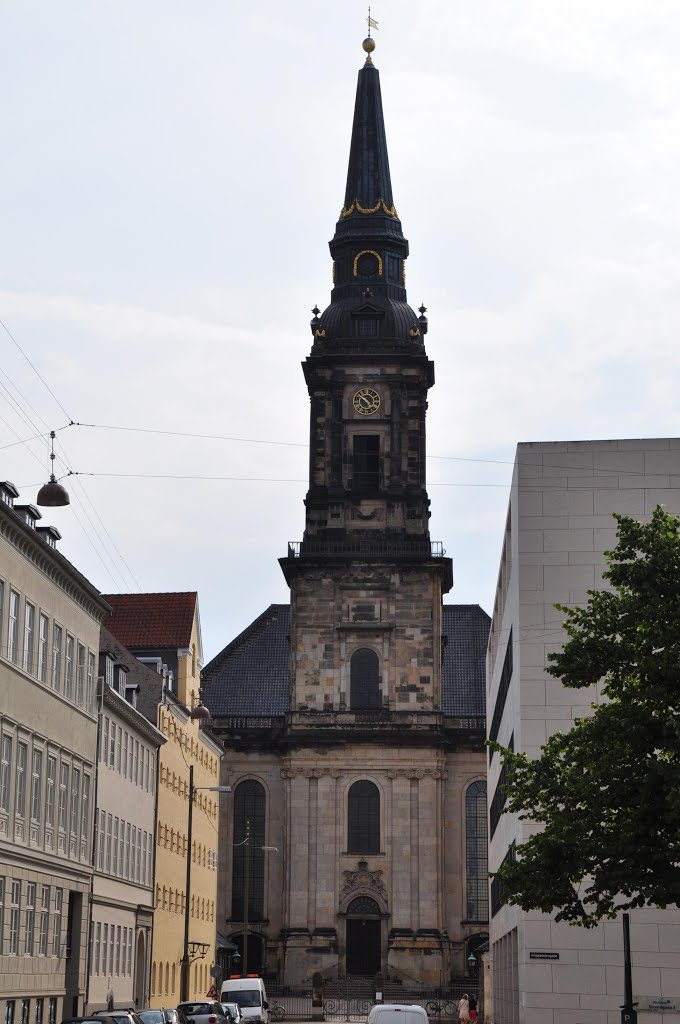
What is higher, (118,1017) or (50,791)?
(50,791)

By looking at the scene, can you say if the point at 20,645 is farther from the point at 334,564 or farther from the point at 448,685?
the point at 448,685

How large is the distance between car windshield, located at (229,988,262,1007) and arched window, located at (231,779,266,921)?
32.5m

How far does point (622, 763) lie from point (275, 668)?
82.1 metres

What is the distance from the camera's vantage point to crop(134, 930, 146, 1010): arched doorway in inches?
2608

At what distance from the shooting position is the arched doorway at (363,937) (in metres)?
96.2

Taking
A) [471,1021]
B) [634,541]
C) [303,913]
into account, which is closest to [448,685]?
[303,913]

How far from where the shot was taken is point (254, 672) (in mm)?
111938

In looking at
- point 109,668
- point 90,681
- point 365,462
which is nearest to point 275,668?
point 365,462

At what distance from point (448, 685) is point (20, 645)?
215 ft

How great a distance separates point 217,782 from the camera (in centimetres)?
9406

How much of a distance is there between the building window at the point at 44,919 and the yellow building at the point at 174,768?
19377 mm

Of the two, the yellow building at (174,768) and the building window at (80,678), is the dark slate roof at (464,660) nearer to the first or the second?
the yellow building at (174,768)

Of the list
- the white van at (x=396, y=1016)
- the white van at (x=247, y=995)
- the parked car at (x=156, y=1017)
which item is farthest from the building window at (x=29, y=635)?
the white van at (x=247, y=995)

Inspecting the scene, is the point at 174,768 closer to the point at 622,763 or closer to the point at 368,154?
the point at 368,154
